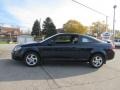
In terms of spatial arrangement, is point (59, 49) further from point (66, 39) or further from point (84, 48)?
point (84, 48)

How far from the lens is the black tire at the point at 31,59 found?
9508mm

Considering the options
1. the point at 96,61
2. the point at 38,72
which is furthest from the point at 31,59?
the point at 96,61

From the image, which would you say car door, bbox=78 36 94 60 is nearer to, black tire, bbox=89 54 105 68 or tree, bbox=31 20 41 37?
black tire, bbox=89 54 105 68

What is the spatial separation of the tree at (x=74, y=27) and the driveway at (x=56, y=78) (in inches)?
2290

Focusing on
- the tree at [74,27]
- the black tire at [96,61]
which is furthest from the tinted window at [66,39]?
the tree at [74,27]

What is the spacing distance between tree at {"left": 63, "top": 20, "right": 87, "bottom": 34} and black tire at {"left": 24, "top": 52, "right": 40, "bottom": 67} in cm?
5767

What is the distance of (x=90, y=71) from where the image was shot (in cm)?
912

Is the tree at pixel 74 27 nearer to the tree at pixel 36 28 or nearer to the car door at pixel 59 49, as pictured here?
the tree at pixel 36 28

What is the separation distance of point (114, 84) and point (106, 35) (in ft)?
74.4

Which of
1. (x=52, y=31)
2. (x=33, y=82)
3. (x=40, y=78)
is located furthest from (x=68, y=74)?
(x=52, y=31)

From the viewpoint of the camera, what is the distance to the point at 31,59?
952 cm

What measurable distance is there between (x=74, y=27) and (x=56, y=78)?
60958 mm

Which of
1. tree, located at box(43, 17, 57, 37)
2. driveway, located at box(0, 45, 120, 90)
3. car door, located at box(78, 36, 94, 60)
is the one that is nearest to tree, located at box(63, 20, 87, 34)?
tree, located at box(43, 17, 57, 37)

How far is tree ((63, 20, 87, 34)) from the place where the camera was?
6755 centimetres
